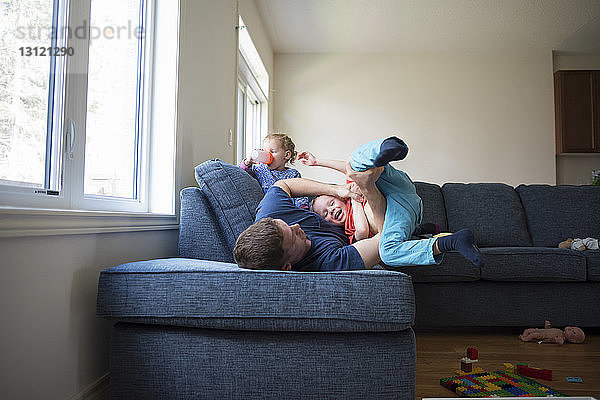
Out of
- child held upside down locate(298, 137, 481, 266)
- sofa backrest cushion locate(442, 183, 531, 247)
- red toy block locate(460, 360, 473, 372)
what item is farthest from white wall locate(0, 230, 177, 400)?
sofa backrest cushion locate(442, 183, 531, 247)

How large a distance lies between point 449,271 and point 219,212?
1.48m

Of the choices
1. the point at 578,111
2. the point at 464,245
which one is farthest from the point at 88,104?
the point at 578,111

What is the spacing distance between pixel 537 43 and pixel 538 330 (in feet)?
14.7

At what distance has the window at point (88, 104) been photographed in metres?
1.48

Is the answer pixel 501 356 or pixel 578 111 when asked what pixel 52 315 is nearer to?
pixel 501 356

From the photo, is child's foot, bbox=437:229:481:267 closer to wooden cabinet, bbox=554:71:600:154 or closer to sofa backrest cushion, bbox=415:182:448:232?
sofa backrest cushion, bbox=415:182:448:232

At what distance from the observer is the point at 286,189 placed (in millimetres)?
2248

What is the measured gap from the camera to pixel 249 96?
5.69 meters

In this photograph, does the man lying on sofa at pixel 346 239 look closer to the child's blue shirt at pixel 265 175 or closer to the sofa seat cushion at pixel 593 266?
the child's blue shirt at pixel 265 175

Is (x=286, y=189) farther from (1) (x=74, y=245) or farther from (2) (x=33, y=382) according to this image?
(2) (x=33, y=382)

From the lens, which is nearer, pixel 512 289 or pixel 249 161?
pixel 249 161

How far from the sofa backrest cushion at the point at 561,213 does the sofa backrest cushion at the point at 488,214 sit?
3.2 inches

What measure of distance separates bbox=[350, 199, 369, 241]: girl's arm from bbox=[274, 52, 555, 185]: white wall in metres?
4.32

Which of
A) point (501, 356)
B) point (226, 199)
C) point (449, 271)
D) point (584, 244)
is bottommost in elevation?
point (501, 356)
